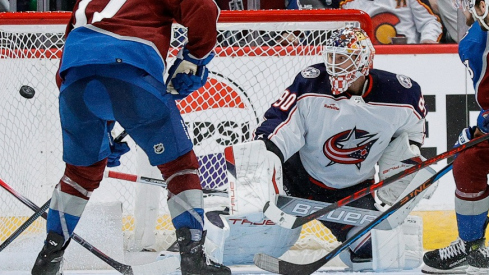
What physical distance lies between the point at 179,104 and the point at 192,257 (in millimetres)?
1423

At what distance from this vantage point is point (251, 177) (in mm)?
2834

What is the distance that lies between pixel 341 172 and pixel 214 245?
67 centimetres

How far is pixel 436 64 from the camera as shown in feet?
13.6

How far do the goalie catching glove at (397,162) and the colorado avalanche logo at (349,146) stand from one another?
9 centimetres

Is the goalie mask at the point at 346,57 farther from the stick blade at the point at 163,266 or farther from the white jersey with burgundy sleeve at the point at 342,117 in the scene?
the stick blade at the point at 163,266

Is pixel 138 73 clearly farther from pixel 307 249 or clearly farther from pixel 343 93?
pixel 307 249

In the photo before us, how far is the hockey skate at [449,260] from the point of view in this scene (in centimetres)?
294

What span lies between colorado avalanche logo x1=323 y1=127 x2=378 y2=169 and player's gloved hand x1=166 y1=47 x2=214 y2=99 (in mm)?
886

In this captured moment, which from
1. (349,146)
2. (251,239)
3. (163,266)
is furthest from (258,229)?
(163,266)

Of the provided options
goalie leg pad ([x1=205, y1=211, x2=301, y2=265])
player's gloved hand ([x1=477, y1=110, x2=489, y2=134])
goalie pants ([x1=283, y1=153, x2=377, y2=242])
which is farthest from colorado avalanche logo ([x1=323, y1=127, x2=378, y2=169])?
player's gloved hand ([x1=477, y1=110, x2=489, y2=134])

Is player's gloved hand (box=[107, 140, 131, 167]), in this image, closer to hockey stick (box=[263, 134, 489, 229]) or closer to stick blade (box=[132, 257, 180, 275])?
stick blade (box=[132, 257, 180, 275])

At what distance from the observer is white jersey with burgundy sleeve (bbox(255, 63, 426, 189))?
10.1ft

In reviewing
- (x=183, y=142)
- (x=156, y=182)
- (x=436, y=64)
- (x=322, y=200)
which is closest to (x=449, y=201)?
(x=436, y=64)

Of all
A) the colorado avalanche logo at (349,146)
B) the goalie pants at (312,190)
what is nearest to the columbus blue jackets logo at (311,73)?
the colorado avalanche logo at (349,146)
